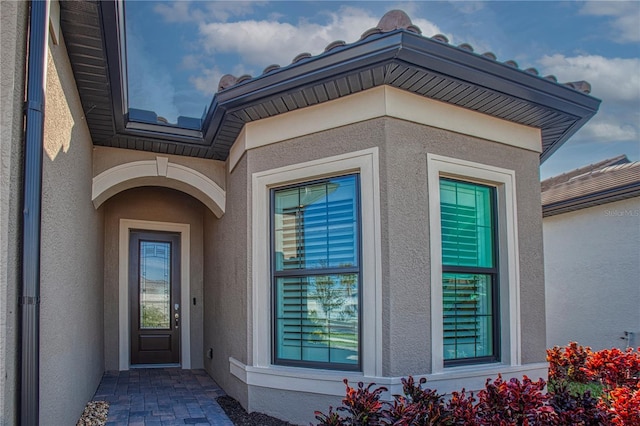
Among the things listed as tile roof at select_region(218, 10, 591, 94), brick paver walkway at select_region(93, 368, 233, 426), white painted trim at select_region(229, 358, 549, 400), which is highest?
tile roof at select_region(218, 10, 591, 94)

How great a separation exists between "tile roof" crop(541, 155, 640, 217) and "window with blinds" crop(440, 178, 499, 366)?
142 inches

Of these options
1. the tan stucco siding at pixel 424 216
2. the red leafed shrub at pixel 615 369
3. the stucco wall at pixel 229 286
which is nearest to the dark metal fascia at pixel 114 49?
the stucco wall at pixel 229 286

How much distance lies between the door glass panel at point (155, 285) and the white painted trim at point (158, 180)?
1.73 m

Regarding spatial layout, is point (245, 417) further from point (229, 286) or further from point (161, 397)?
point (229, 286)

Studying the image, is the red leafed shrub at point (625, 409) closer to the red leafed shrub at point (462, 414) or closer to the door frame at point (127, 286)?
the red leafed shrub at point (462, 414)

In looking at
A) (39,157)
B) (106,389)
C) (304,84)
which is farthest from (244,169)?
(106,389)

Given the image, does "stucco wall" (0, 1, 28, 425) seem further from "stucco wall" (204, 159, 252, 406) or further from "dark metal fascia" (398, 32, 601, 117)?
"stucco wall" (204, 159, 252, 406)

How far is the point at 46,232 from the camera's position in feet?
11.4

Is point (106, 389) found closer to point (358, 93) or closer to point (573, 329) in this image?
point (358, 93)

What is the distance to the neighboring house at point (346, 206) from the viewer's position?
4246mm

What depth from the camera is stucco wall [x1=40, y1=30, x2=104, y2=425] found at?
11.4 feet

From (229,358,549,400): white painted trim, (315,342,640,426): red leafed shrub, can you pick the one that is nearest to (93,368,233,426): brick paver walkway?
(229,358,549,400): white painted trim

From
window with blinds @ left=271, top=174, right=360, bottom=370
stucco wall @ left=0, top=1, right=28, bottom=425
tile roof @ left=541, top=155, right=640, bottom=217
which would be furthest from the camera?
tile roof @ left=541, top=155, right=640, bottom=217

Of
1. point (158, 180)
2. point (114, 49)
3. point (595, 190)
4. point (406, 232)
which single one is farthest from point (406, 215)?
point (595, 190)
